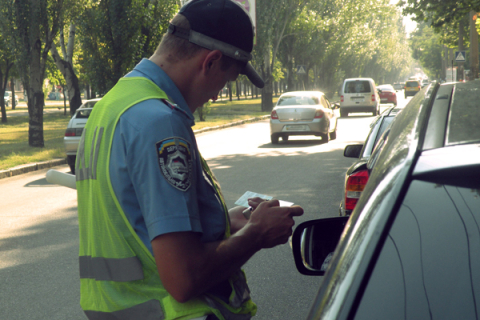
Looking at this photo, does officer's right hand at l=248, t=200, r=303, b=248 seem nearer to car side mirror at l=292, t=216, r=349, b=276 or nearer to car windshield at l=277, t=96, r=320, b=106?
car side mirror at l=292, t=216, r=349, b=276

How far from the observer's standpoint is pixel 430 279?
3.78 feet

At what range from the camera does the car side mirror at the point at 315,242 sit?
200 cm

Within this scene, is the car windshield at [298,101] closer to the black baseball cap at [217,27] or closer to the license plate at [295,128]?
the license plate at [295,128]

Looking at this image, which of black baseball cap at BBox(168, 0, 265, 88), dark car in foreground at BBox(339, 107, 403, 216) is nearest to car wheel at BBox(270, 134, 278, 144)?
dark car in foreground at BBox(339, 107, 403, 216)

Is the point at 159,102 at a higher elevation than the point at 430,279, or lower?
higher

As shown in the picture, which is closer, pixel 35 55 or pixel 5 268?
pixel 5 268

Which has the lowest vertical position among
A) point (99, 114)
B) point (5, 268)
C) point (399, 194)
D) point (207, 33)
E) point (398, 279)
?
point (5, 268)

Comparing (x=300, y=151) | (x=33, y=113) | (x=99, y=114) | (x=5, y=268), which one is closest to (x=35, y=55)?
(x=33, y=113)

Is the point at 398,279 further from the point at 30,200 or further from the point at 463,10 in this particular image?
the point at 463,10

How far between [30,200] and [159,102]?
812 cm

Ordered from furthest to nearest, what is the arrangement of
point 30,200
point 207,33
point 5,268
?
point 30,200 → point 5,268 → point 207,33

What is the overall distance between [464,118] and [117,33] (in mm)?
20229

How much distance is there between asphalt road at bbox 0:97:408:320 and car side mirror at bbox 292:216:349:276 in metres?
2.13

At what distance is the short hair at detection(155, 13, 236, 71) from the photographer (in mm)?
1701
